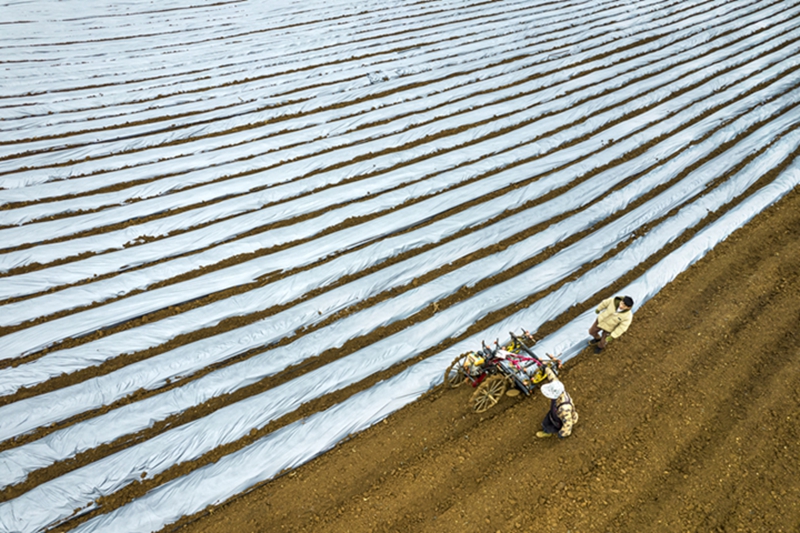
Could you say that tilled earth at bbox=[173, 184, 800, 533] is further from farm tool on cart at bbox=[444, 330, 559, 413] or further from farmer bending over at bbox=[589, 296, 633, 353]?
farmer bending over at bbox=[589, 296, 633, 353]

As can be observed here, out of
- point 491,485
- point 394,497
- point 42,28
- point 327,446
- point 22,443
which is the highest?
point 42,28

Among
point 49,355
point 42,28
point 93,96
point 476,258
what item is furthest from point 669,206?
point 42,28

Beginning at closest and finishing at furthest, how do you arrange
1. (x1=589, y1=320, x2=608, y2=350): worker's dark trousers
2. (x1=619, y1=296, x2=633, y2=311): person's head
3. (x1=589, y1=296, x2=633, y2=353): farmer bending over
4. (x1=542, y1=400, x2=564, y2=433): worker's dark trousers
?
(x1=542, y1=400, x2=564, y2=433): worker's dark trousers, (x1=619, y1=296, x2=633, y2=311): person's head, (x1=589, y1=296, x2=633, y2=353): farmer bending over, (x1=589, y1=320, x2=608, y2=350): worker's dark trousers

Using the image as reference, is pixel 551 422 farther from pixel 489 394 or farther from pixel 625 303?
pixel 625 303

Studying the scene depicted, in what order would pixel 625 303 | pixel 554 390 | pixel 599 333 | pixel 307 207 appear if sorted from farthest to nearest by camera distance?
1. pixel 307 207
2. pixel 599 333
3. pixel 625 303
4. pixel 554 390

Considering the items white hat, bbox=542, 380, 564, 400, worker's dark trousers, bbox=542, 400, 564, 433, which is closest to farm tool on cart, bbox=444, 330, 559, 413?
worker's dark trousers, bbox=542, 400, 564, 433

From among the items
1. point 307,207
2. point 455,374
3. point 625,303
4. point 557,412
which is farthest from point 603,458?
point 307,207

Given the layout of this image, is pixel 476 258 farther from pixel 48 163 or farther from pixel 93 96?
pixel 93 96
